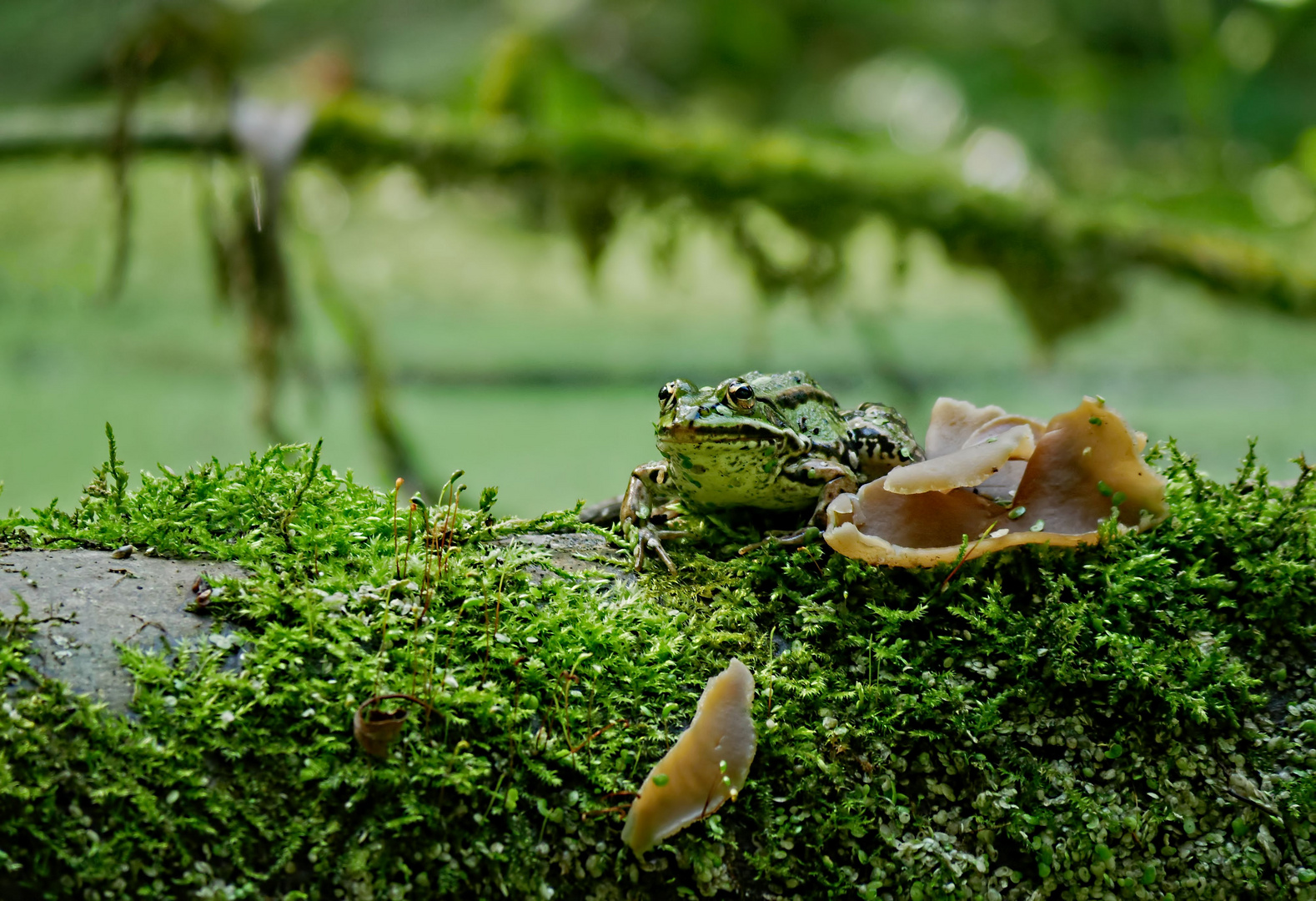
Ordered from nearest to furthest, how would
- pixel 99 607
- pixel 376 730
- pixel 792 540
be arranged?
pixel 376 730
pixel 99 607
pixel 792 540

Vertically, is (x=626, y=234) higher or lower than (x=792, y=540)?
higher

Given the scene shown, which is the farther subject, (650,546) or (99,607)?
(650,546)

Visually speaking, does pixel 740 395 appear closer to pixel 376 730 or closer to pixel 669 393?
pixel 669 393

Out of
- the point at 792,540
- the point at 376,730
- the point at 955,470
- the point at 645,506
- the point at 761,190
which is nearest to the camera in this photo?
the point at 376,730

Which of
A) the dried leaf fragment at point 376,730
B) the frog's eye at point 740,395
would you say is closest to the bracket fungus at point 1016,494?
the frog's eye at point 740,395

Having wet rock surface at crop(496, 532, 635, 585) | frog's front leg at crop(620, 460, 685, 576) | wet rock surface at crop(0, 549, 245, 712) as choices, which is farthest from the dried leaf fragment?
frog's front leg at crop(620, 460, 685, 576)

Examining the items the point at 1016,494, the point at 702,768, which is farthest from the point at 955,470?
the point at 702,768

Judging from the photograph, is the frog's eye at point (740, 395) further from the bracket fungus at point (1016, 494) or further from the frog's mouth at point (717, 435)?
the bracket fungus at point (1016, 494)
